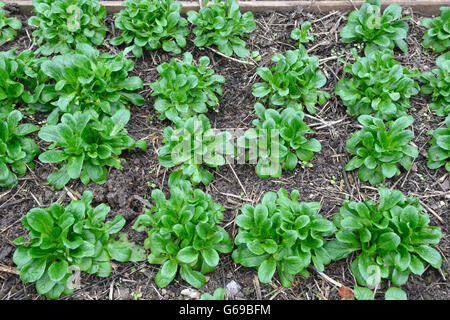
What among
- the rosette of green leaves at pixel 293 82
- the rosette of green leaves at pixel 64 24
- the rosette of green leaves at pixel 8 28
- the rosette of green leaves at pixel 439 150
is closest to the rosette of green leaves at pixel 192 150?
the rosette of green leaves at pixel 293 82

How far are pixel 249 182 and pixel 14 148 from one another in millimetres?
1840

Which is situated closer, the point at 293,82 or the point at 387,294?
the point at 387,294

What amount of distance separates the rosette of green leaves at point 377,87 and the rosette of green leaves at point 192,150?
1.18 meters

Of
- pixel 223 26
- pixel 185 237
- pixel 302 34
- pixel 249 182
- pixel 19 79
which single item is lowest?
pixel 249 182

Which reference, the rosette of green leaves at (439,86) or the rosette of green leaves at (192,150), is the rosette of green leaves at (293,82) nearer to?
the rosette of green leaves at (192,150)

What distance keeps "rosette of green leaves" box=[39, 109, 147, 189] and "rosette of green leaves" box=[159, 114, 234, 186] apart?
346mm

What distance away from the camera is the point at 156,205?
312cm

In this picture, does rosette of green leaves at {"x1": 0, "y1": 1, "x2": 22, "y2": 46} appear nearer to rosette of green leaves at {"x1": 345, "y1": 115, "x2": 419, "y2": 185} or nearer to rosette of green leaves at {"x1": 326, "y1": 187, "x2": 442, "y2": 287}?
rosette of green leaves at {"x1": 345, "y1": 115, "x2": 419, "y2": 185}

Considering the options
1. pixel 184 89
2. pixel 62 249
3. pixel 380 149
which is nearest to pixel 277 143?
pixel 380 149

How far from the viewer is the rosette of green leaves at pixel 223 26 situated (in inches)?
156

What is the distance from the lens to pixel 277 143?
3.31 m

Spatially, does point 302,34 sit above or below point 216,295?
above

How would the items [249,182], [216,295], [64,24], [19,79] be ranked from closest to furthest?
[216,295]
[249,182]
[19,79]
[64,24]

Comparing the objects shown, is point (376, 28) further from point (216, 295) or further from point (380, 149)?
point (216, 295)
